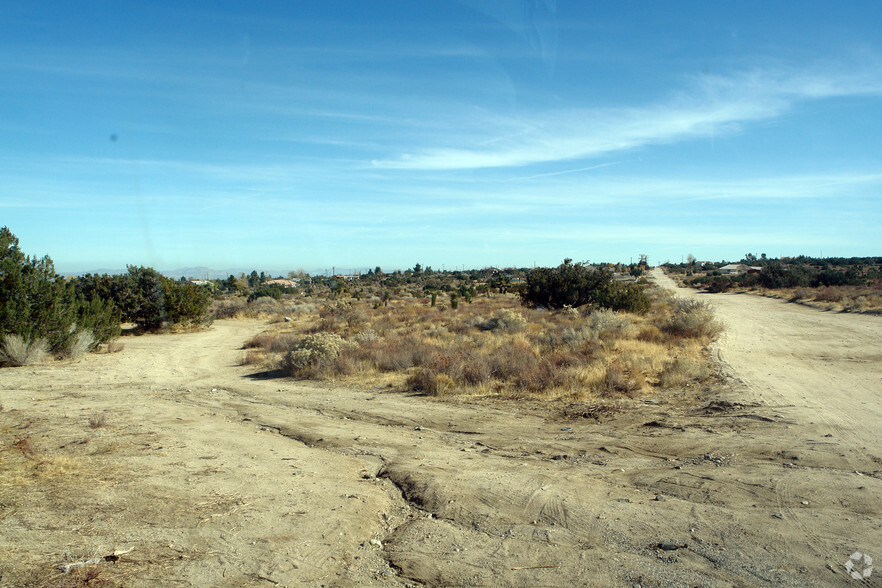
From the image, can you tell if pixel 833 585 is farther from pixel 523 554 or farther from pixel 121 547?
pixel 121 547

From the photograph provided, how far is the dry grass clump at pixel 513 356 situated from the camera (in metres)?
12.9

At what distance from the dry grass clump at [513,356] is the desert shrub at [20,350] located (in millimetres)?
5851

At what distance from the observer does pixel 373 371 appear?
1571 centimetres

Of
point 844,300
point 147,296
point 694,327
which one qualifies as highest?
point 147,296

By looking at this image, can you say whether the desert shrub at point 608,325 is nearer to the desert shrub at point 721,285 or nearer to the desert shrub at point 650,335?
the desert shrub at point 650,335

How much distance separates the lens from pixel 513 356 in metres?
14.7

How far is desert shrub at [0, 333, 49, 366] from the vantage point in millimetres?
15914

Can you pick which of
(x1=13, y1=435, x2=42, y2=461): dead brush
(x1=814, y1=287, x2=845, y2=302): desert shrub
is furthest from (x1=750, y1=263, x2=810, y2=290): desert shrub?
(x1=13, y1=435, x2=42, y2=461): dead brush

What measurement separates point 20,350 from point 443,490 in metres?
15.5

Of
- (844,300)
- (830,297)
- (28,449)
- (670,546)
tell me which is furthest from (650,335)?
(830,297)

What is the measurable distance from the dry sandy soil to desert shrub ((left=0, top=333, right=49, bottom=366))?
4.27 m

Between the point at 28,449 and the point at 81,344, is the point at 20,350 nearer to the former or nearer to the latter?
the point at 81,344

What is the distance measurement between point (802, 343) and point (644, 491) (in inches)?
650

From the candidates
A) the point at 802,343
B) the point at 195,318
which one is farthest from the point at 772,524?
the point at 195,318
